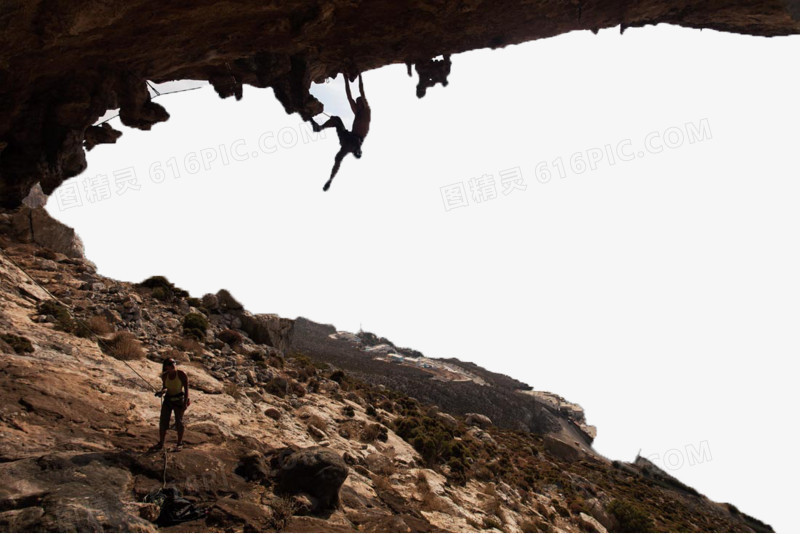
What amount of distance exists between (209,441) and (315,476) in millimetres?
3117

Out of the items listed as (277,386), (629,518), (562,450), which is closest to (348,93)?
(277,386)

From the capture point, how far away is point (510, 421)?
52219 mm

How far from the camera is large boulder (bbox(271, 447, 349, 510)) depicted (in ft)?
29.8

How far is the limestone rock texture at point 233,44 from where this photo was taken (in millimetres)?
6418

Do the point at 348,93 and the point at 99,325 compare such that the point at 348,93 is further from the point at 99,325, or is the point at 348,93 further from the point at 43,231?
the point at 43,231

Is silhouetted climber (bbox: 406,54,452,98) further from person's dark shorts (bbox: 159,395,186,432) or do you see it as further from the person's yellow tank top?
person's dark shorts (bbox: 159,395,186,432)

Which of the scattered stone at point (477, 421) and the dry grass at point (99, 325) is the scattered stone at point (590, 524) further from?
the dry grass at point (99, 325)

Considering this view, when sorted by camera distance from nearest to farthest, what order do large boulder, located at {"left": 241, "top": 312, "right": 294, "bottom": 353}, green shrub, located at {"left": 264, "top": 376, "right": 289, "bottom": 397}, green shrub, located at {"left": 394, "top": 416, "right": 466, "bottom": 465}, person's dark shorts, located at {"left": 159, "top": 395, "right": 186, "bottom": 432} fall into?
person's dark shorts, located at {"left": 159, "top": 395, "right": 186, "bottom": 432}, green shrub, located at {"left": 264, "top": 376, "right": 289, "bottom": 397}, green shrub, located at {"left": 394, "top": 416, "right": 466, "bottom": 465}, large boulder, located at {"left": 241, "top": 312, "right": 294, "bottom": 353}

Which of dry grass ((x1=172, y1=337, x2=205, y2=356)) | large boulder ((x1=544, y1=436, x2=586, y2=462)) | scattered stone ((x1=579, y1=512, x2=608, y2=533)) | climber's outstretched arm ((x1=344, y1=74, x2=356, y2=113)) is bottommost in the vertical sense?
large boulder ((x1=544, y1=436, x2=586, y2=462))

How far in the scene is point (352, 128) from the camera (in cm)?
917

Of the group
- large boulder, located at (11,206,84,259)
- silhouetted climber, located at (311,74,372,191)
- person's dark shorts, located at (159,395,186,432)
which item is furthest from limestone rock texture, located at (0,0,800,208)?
large boulder, located at (11,206,84,259)

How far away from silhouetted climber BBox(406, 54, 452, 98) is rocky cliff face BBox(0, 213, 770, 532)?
9.20 meters

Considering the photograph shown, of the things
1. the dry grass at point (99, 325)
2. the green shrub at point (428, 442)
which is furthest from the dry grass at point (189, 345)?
the green shrub at point (428, 442)

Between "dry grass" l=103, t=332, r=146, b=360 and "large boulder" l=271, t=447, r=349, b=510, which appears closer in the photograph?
"large boulder" l=271, t=447, r=349, b=510
